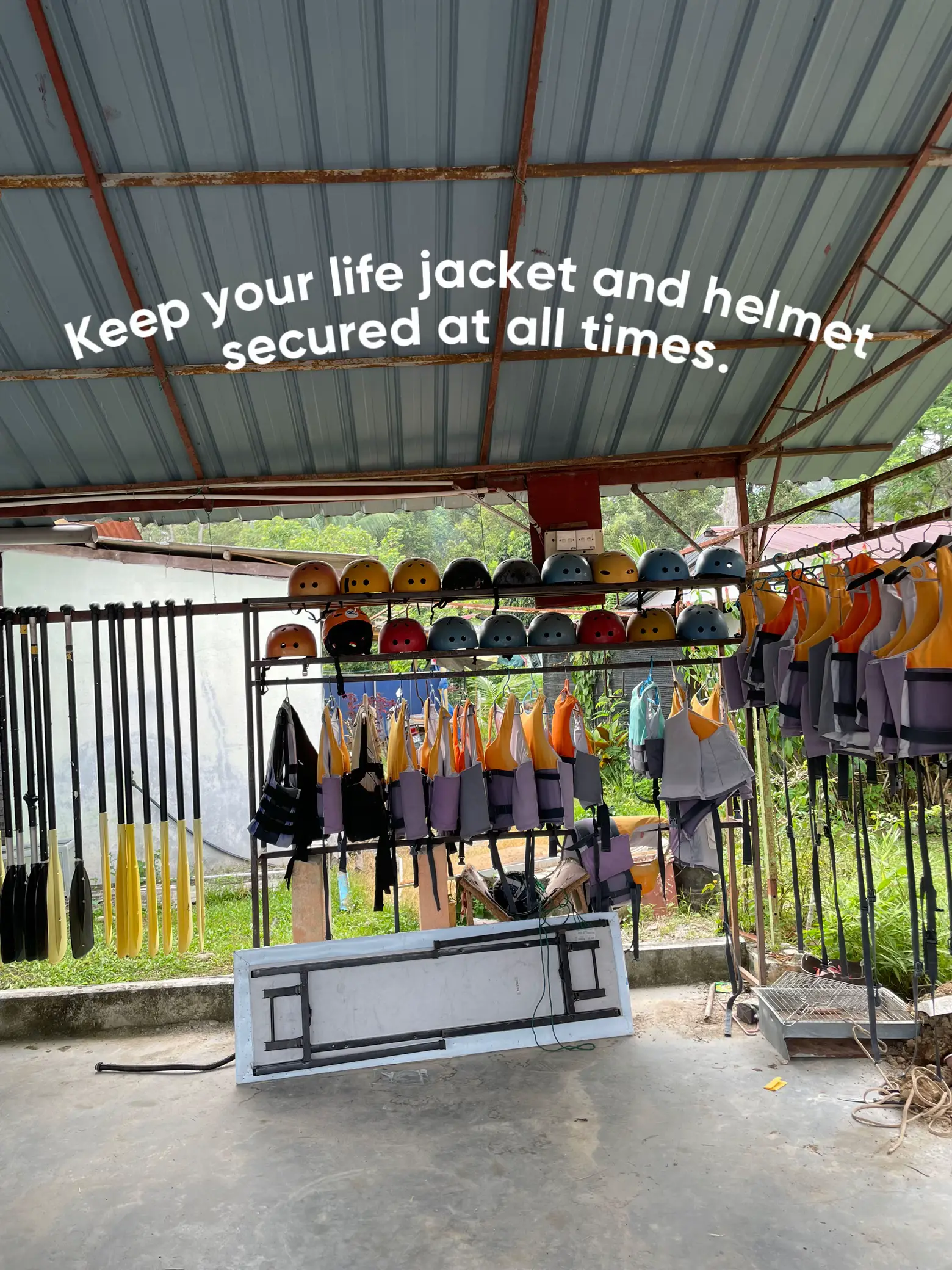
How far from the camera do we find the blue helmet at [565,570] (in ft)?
19.8

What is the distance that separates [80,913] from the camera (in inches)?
228

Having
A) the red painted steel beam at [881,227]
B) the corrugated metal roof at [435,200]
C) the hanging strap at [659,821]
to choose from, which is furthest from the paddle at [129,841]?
the red painted steel beam at [881,227]

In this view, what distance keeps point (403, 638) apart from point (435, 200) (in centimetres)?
245

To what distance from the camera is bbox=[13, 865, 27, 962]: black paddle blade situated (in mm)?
5668

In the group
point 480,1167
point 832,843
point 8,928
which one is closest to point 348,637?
point 8,928

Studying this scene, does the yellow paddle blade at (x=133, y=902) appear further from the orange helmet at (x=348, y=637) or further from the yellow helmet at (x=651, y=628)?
the yellow helmet at (x=651, y=628)

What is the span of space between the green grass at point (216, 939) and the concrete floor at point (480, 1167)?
54.9 inches

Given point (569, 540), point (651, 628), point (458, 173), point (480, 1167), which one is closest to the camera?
point (480, 1167)

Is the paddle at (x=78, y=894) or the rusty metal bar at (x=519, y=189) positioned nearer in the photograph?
the rusty metal bar at (x=519, y=189)

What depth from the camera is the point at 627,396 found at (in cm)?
595

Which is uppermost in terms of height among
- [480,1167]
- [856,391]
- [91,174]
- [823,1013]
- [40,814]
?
[91,174]

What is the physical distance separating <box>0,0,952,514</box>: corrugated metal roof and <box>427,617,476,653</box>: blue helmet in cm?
116

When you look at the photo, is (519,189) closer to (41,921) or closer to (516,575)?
(516,575)

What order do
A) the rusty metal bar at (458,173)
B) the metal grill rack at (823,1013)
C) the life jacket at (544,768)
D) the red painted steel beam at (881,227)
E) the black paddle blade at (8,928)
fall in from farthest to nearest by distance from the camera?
1. the life jacket at (544,768)
2. the black paddle blade at (8,928)
3. the metal grill rack at (823,1013)
4. the red painted steel beam at (881,227)
5. the rusty metal bar at (458,173)
